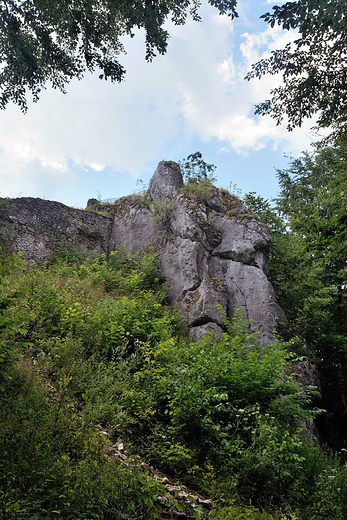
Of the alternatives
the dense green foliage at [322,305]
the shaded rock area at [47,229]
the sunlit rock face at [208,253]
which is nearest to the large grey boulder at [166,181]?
the sunlit rock face at [208,253]

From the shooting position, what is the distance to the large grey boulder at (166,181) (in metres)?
13.4

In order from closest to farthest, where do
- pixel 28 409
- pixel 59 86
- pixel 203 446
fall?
pixel 28 409, pixel 203 446, pixel 59 86

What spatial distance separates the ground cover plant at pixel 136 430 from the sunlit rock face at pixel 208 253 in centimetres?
416

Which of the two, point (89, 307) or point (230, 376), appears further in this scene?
point (89, 307)

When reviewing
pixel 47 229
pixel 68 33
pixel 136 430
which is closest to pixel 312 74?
pixel 68 33

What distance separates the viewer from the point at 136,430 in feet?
13.2

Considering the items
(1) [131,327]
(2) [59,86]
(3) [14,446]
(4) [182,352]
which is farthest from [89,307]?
(2) [59,86]

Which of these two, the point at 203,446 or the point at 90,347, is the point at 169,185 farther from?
the point at 203,446

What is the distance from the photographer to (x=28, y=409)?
3.13 m

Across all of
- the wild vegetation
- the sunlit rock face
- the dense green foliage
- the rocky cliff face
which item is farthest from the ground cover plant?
the dense green foliage

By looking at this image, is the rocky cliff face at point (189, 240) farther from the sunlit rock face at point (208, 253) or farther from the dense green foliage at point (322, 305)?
the dense green foliage at point (322, 305)

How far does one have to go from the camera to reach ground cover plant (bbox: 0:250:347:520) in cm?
249

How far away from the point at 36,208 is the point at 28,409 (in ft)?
37.3

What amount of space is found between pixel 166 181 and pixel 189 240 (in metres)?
3.83
